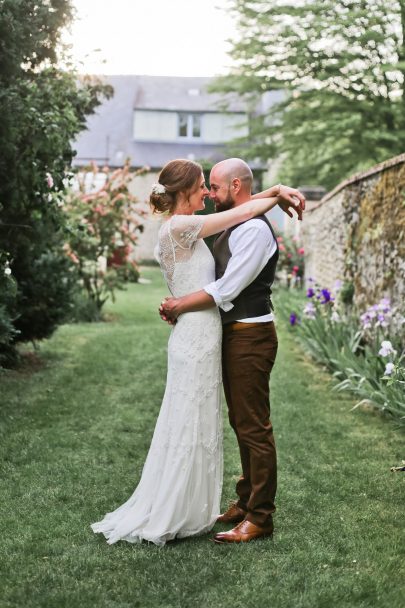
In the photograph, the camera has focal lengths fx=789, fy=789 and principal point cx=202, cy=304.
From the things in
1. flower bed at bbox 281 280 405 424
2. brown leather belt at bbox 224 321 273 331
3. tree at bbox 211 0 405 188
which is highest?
tree at bbox 211 0 405 188

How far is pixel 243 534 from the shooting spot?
12.9 feet

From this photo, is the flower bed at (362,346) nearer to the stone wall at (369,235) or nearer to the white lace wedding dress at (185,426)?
the stone wall at (369,235)

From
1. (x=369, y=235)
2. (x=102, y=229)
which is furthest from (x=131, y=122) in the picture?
(x=369, y=235)

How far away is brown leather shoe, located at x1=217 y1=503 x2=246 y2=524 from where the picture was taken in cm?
426

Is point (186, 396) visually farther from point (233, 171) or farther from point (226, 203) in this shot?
point (233, 171)

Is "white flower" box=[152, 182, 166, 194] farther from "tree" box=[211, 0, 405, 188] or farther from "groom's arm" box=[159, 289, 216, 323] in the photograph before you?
"tree" box=[211, 0, 405, 188]

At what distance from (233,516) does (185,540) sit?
38cm

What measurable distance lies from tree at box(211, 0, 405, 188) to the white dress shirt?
1418 centimetres

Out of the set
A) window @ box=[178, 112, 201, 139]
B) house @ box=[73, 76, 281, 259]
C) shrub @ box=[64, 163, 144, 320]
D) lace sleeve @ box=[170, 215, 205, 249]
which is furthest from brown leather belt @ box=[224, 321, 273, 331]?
window @ box=[178, 112, 201, 139]

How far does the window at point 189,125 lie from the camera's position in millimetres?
36094

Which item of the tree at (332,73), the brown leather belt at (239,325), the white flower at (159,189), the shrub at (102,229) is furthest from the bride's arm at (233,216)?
the tree at (332,73)

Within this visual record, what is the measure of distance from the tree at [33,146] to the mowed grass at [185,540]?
1.00 meters

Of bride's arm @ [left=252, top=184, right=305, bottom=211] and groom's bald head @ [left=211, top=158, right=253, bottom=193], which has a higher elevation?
groom's bald head @ [left=211, top=158, right=253, bottom=193]

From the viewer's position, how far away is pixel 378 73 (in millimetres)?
18516
